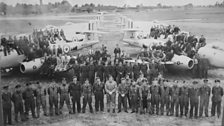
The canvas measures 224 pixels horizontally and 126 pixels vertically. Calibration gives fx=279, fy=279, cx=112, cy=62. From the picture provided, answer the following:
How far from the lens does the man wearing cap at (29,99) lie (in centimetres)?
425

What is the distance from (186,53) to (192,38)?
0.82 feet

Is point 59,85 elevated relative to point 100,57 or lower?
lower

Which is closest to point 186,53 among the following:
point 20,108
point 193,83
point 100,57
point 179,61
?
point 179,61

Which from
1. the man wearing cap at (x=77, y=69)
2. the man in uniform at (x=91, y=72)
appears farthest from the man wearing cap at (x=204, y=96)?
the man wearing cap at (x=77, y=69)

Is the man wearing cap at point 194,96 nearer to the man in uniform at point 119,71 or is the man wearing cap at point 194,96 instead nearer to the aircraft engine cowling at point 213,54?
the aircraft engine cowling at point 213,54

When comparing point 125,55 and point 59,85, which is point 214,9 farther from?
point 59,85

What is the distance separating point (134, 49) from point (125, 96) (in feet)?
2.43

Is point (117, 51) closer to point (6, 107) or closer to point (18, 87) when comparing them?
point (18, 87)

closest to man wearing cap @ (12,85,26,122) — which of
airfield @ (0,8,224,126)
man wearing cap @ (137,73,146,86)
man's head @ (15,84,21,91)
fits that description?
man's head @ (15,84,21,91)

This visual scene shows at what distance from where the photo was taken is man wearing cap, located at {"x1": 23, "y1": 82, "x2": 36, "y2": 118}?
4.25 meters

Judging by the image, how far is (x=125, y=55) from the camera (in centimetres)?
430

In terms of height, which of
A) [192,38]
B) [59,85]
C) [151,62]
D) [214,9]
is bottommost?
[59,85]

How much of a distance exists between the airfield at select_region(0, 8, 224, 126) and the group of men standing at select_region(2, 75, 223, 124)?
3.6 inches

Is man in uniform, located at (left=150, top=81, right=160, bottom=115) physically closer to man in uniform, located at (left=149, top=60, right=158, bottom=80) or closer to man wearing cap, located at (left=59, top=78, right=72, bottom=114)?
man in uniform, located at (left=149, top=60, right=158, bottom=80)
